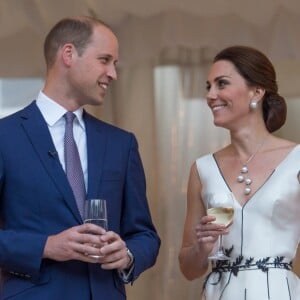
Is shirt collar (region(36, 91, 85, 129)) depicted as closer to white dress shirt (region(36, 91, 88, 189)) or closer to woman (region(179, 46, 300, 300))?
white dress shirt (region(36, 91, 88, 189))

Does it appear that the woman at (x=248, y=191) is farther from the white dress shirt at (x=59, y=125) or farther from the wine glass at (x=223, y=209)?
the white dress shirt at (x=59, y=125)

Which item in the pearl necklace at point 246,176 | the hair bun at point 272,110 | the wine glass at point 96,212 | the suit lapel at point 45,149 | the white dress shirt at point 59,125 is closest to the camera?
the wine glass at point 96,212

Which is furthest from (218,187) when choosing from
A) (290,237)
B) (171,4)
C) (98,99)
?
(171,4)

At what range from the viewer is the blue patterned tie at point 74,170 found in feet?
8.51

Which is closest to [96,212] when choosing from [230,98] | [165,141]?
[230,98]

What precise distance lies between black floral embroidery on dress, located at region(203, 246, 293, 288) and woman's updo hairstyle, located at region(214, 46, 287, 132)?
452 mm

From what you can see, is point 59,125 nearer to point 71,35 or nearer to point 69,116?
point 69,116

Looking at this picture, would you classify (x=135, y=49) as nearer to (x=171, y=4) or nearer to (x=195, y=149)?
(x=171, y=4)

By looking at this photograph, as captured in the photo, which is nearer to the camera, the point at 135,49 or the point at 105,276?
the point at 105,276

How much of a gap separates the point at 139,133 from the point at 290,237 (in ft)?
5.49

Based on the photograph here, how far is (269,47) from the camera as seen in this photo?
423cm

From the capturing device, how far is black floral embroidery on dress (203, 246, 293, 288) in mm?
2807

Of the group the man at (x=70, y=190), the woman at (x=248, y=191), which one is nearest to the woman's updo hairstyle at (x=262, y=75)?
the woman at (x=248, y=191)

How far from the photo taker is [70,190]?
8.43ft
